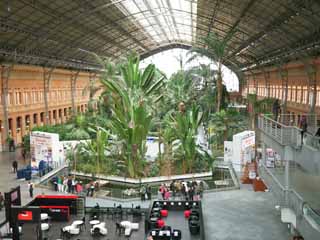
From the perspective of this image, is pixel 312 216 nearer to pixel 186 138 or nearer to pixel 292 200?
pixel 292 200

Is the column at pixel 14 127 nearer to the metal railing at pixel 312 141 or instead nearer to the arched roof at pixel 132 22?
the arched roof at pixel 132 22

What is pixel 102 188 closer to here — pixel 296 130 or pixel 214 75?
pixel 296 130

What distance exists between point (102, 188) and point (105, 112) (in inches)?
539

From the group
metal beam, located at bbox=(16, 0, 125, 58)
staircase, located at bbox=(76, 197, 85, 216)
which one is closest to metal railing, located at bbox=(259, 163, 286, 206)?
staircase, located at bbox=(76, 197, 85, 216)

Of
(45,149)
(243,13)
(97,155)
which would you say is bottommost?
(97,155)

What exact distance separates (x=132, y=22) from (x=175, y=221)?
3310cm

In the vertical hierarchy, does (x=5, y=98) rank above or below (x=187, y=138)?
above

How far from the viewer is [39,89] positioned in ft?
152

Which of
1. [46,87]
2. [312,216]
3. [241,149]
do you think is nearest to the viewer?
[312,216]

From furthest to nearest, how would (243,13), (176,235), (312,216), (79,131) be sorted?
(243,13)
(79,131)
(176,235)
(312,216)

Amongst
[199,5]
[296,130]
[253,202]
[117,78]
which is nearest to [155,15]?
[199,5]

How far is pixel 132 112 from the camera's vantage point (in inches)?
920

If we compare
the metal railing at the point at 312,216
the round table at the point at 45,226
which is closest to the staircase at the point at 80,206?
the round table at the point at 45,226

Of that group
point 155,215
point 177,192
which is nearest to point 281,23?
point 177,192
